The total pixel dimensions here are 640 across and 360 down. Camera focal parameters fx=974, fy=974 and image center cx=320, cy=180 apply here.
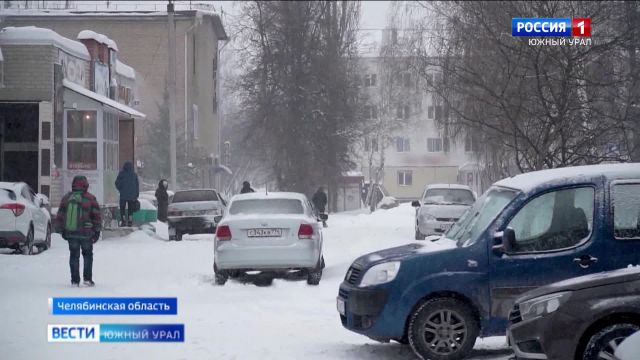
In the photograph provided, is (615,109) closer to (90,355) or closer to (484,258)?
(484,258)

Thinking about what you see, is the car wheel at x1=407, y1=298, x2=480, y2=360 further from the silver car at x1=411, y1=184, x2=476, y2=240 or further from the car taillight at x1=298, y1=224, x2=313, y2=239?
the silver car at x1=411, y1=184, x2=476, y2=240

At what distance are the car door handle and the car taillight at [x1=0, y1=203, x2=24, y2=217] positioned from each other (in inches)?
589

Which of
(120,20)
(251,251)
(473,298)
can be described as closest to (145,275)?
(251,251)

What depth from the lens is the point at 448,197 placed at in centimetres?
2805

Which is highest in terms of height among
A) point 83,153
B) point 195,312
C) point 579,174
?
point 83,153

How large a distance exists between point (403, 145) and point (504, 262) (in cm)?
7899

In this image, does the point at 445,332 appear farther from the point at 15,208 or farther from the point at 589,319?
the point at 15,208

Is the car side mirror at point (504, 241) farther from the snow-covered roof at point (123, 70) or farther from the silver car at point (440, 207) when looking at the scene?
the snow-covered roof at point (123, 70)

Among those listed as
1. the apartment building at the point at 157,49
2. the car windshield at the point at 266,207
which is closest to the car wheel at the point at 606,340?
the car windshield at the point at 266,207

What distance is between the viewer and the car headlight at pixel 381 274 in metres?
9.31

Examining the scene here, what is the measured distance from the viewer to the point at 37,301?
44.0 feet

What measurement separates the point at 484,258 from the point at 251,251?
279 inches

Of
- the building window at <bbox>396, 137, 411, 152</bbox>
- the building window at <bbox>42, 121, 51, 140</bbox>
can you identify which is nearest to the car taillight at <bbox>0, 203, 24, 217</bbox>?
the building window at <bbox>42, 121, 51, 140</bbox>
